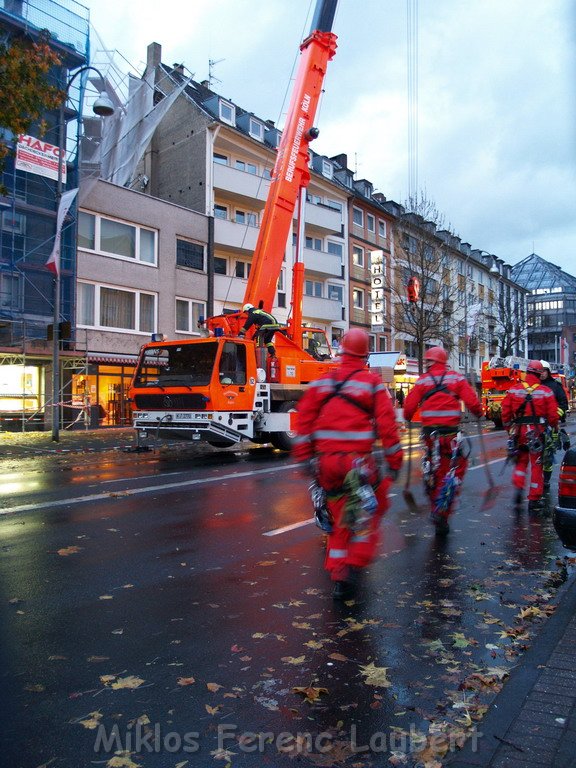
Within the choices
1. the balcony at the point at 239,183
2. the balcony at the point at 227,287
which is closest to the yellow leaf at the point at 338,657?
the balcony at the point at 227,287

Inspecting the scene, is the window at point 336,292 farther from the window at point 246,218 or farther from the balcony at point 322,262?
the window at point 246,218

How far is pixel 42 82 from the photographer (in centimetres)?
915

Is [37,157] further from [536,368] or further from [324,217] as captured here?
[324,217]

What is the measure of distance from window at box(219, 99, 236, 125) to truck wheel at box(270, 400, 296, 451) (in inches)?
802

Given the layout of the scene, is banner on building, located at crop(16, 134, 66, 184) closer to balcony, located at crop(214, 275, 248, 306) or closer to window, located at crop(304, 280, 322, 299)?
balcony, located at crop(214, 275, 248, 306)

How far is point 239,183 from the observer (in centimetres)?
2872

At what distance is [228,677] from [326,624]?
927 millimetres

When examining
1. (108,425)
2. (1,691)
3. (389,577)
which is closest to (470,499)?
(389,577)

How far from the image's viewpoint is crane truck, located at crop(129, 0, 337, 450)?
41.6 feet

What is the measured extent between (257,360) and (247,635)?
987 cm

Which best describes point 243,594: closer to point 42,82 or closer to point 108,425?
point 42,82

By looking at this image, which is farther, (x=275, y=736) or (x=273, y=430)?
(x=273, y=430)

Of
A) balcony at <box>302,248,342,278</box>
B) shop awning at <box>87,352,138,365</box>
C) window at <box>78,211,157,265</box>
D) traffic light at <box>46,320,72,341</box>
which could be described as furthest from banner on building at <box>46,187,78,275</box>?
balcony at <box>302,248,342,278</box>

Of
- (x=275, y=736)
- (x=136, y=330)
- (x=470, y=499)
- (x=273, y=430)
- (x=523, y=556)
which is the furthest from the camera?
(x=136, y=330)
